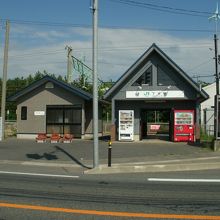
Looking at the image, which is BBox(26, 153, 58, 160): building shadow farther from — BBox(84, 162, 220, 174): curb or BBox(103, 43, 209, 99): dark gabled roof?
BBox(103, 43, 209, 99): dark gabled roof

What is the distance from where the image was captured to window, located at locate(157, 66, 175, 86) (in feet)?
105

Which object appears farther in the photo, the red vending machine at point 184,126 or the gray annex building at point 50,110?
the gray annex building at point 50,110

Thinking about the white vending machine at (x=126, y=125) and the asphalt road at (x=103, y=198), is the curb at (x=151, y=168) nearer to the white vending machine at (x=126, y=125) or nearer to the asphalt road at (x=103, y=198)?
the asphalt road at (x=103, y=198)

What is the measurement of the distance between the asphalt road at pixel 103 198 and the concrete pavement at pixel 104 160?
2.45 meters

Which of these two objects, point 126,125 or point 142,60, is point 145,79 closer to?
point 142,60

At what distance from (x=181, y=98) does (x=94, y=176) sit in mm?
17111

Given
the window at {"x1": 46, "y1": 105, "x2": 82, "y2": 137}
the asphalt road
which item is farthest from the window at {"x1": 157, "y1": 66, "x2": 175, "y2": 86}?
the asphalt road

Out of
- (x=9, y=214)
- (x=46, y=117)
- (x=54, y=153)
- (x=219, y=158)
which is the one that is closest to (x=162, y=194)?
(x=9, y=214)

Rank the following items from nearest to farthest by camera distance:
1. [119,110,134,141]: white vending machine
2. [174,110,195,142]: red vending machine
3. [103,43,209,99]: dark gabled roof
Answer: [103,43,209,99]: dark gabled roof → [174,110,195,142]: red vending machine → [119,110,134,141]: white vending machine

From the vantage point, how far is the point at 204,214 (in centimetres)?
871

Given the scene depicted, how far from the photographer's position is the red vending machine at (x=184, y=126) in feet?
103

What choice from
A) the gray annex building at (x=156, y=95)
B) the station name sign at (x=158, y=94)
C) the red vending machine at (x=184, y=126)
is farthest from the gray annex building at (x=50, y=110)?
the red vending machine at (x=184, y=126)

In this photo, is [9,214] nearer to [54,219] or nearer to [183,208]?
[54,219]

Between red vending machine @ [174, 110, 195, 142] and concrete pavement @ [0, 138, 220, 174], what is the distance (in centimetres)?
569
